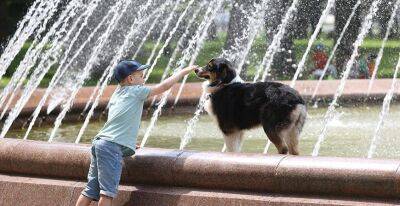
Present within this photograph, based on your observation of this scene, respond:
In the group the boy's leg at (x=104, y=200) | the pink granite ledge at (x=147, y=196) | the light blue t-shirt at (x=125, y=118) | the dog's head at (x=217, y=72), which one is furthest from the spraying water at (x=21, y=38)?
the boy's leg at (x=104, y=200)

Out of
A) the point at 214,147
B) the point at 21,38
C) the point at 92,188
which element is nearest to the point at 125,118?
the point at 92,188

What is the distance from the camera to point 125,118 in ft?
21.0

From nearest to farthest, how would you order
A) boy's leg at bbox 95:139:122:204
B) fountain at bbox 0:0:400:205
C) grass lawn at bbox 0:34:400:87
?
fountain at bbox 0:0:400:205
boy's leg at bbox 95:139:122:204
grass lawn at bbox 0:34:400:87

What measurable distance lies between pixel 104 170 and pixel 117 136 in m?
0.25

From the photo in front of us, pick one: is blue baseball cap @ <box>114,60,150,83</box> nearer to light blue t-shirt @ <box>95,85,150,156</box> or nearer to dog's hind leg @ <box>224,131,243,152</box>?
light blue t-shirt @ <box>95,85,150,156</box>

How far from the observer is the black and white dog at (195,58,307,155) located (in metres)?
6.95

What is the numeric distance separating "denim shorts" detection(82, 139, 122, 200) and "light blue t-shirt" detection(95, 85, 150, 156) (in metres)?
0.06

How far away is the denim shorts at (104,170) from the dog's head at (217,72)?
1.14 m

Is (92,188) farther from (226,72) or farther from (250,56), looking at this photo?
(250,56)

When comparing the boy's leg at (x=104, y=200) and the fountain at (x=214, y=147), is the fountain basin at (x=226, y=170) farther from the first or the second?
the boy's leg at (x=104, y=200)

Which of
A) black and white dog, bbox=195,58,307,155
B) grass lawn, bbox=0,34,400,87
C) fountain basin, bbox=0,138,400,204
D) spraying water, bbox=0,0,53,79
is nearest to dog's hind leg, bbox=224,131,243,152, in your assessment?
black and white dog, bbox=195,58,307,155

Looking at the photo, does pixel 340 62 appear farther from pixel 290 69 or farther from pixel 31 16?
pixel 31 16

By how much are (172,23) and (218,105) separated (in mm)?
20130

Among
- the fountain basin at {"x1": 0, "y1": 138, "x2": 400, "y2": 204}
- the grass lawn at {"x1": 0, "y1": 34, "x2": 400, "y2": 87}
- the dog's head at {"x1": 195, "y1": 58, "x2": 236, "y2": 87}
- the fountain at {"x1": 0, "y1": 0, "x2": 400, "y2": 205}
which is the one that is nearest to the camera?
the fountain basin at {"x1": 0, "y1": 138, "x2": 400, "y2": 204}
